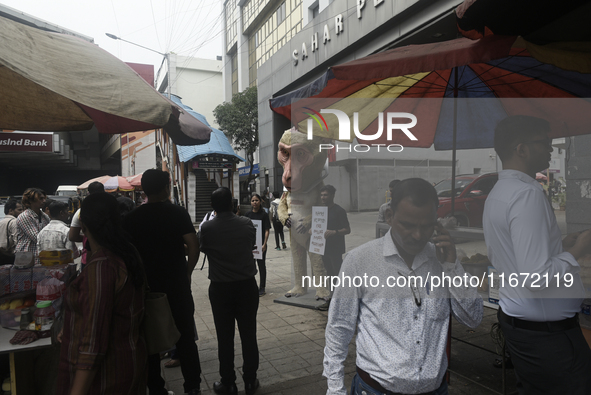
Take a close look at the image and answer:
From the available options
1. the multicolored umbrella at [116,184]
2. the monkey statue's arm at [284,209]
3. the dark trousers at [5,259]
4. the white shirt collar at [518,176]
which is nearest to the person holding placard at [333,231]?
the monkey statue's arm at [284,209]

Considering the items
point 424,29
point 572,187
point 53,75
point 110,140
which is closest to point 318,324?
point 572,187

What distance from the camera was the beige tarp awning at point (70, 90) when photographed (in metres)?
2.05

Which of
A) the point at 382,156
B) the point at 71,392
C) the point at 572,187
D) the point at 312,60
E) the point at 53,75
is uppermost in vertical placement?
the point at 312,60

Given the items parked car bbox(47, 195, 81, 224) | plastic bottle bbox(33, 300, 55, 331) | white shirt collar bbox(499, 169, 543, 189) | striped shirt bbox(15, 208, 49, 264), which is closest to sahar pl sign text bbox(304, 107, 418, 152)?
white shirt collar bbox(499, 169, 543, 189)

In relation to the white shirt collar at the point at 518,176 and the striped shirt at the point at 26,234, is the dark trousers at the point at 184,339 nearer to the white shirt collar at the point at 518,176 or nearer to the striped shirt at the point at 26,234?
the white shirt collar at the point at 518,176

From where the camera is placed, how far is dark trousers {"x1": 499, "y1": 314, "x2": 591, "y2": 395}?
6.55 ft

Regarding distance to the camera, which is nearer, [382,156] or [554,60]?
[554,60]

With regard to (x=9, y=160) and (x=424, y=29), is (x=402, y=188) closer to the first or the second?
(x=424, y=29)

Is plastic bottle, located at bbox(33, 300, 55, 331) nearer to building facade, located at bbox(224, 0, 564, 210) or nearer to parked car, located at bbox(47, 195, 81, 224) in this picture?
building facade, located at bbox(224, 0, 564, 210)

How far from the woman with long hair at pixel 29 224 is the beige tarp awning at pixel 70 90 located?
116 inches

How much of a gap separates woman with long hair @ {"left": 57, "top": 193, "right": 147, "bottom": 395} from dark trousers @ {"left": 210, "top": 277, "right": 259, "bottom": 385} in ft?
3.78

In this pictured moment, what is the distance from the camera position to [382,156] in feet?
10.2

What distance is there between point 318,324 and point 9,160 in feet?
117

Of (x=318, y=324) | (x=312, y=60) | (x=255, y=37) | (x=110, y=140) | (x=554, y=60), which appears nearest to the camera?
(x=554, y=60)
